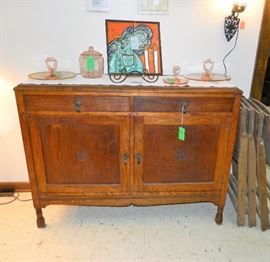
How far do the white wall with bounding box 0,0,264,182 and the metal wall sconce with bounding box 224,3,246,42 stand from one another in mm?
37

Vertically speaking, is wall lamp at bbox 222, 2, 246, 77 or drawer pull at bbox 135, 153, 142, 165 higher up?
wall lamp at bbox 222, 2, 246, 77

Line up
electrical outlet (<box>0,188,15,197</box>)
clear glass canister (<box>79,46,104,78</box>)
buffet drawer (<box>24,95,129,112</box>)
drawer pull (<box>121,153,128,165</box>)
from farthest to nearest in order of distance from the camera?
electrical outlet (<box>0,188,15,197</box>) → clear glass canister (<box>79,46,104,78</box>) → drawer pull (<box>121,153,128,165</box>) → buffet drawer (<box>24,95,129,112</box>)

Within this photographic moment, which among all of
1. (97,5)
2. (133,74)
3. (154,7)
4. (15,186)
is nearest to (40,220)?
(15,186)

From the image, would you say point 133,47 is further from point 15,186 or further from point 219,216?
point 15,186

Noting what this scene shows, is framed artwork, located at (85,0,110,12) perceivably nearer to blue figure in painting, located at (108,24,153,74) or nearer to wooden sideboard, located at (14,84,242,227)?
blue figure in painting, located at (108,24,153,74)

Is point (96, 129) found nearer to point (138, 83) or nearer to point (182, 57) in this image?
point (138, 83)

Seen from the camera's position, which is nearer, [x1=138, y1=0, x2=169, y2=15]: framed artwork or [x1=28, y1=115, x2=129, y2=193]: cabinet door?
[x1=28, y1=115, x2=129, y2=193]: cabinet door

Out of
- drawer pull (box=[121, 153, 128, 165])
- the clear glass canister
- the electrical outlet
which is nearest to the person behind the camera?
drawer pull (box=[121, 153, 128, 165])

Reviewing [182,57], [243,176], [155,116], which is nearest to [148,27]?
[182,57]

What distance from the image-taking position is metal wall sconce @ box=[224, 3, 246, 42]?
66.4 inches

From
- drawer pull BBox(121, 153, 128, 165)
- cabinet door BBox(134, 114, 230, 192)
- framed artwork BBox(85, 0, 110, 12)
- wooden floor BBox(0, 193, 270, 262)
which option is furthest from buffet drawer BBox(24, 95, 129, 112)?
wooden floor BBox(0, 193, 270, 262)

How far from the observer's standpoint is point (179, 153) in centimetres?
163

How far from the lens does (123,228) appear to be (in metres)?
1.83

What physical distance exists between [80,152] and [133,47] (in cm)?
80
